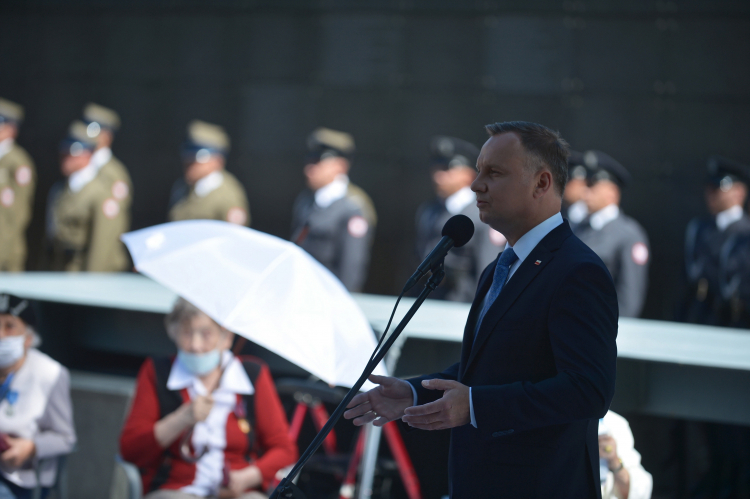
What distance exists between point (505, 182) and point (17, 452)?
191 centimetres

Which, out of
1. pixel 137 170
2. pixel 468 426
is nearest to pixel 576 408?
pixel 468 426

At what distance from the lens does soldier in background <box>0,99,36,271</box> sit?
6520mm

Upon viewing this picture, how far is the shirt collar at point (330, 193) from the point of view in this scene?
17.2 ft

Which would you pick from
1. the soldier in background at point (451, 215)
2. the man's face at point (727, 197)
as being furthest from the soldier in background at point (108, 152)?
the man's face at point (727, 197)

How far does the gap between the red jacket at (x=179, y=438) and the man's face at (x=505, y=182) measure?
140cm

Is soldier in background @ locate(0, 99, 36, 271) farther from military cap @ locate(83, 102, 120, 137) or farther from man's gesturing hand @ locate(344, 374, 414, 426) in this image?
man's gesturing hand @ locate(344, 374, 414, 426)

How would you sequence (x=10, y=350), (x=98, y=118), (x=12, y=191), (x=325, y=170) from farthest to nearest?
(x=12, y=191) < (x=98, y=118) < (x=325, y=170) < (x=10, y=350)

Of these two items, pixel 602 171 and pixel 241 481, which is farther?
pixel 602 171

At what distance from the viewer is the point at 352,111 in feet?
20.3

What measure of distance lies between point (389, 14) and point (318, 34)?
0.61m

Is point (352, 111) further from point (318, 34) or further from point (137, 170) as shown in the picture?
point (137, 170)

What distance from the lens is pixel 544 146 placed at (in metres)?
1.31

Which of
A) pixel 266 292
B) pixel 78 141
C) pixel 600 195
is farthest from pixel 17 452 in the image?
pixel 78 141

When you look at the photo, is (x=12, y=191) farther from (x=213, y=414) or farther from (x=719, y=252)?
(x=719, y=252)
